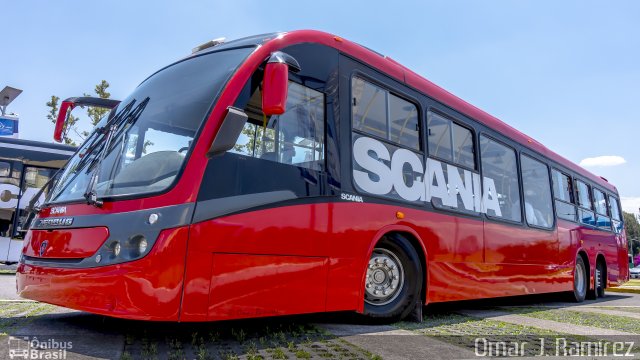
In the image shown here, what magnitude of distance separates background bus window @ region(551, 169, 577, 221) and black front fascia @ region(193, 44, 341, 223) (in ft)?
22.7

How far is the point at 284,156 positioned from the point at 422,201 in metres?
2.20

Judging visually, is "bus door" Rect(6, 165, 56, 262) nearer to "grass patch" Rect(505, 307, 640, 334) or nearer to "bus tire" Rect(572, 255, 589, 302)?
"grass patch" Rect(505, 307, 640, 334)

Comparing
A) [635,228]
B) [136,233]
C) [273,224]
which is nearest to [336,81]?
[273,224]

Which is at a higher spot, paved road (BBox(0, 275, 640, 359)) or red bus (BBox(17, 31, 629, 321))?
red bus (BBox(17, 31, 629, 321))

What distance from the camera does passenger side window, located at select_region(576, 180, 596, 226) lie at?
1120 centimetres

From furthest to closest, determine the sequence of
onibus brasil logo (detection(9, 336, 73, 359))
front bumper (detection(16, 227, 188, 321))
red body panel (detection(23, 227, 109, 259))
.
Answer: red body panel (detection(23, 227, 109, 259)) → front bumper (detection(16, 227, 188, 321)) → onibus brasil logo (detection(9, 336, 73, 359))

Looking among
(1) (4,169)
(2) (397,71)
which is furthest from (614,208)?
(1) (4,169)

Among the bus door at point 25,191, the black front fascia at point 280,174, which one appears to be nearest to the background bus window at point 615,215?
the black front fascia at point 280,174

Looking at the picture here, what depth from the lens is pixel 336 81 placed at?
16.1 ft

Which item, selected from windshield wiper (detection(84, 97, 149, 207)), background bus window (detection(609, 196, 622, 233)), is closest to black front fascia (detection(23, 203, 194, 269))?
windshield wiper (detection(84, 97, 149, 207))

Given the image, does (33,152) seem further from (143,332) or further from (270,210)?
(270,210)

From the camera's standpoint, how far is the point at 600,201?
12812 mm

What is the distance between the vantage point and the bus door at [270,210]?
11.8 feet

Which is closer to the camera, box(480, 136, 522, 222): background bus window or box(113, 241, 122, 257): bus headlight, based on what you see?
box(113, 241, 122, 257): bus headlight
